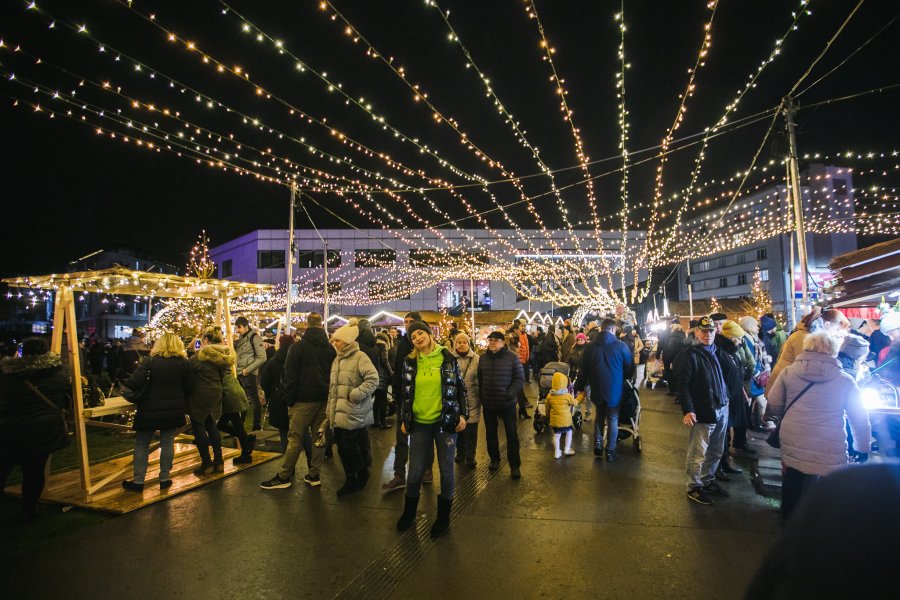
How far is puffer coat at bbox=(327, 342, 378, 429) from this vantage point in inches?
207

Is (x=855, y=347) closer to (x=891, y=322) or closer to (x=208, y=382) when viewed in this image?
(x=891, y=322)

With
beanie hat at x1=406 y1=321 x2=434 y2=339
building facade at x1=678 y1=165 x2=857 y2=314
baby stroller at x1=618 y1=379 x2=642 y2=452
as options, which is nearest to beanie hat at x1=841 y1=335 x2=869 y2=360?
baby stroller at x1=618 y1=379 x2=642 y2=452

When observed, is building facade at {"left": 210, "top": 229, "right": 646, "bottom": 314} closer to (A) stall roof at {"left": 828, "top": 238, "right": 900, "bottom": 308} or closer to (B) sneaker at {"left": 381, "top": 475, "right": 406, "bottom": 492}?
A: (A) stall roof at {"left": 828, "top": 238, "right": 900, "bottom": 308}

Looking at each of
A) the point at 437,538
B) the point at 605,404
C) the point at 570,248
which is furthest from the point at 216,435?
the point at 570,248

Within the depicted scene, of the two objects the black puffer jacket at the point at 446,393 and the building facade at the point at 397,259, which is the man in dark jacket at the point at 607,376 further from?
the building facade at the point at 397,259

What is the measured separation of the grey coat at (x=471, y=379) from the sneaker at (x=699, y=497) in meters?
2.64

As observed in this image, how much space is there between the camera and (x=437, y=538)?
4.16 meters

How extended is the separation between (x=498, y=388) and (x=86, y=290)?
18.8 ft

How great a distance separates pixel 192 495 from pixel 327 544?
230 centimetres

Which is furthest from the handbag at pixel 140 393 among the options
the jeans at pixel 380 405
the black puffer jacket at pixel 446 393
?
the jeans at pixel 380 405

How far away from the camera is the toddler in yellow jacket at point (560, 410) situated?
22.6 feet

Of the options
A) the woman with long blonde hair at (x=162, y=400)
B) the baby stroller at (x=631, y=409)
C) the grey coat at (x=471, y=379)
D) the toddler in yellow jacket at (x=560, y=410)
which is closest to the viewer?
the woman with long blonde hair at (x=162, y=400)

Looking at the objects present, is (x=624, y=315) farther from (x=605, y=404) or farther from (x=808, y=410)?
(x=808, y=410)

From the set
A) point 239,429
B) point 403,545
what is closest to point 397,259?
point 239,429
